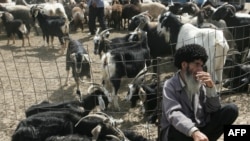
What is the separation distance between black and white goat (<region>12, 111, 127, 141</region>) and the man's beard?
128 cm

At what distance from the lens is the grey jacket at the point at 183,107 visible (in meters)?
3.39

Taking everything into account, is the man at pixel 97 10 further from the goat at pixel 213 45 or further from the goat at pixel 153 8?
the goat at pixel 213 45

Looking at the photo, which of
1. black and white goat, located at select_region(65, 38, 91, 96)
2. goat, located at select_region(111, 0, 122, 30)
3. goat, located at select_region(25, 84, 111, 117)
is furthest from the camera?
goat, located at select_region(111, 0, 122, 30)

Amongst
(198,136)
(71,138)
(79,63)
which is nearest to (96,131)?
(71,138)

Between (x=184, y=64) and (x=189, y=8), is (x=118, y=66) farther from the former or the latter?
(x=189, y=8)

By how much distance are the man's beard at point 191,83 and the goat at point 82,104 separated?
224cm

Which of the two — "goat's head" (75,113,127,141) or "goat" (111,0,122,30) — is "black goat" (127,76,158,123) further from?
"goat" (111,0,122,30)

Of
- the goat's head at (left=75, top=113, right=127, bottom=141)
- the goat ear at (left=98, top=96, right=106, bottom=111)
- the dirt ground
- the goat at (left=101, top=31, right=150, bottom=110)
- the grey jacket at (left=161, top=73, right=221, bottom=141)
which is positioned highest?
the grey jacket at (left=161, top=73, right=221, bottom=141)

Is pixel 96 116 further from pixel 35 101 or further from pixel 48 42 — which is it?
pixel 48 42

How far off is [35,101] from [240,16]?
532 cm

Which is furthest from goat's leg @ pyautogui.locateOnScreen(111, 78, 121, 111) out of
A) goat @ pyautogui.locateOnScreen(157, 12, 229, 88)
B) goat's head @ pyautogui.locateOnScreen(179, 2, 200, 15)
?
goat's head @ pyautogui.locateOnScreen(179, 2, 200, 15)

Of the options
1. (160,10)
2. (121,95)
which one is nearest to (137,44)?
(121,95)

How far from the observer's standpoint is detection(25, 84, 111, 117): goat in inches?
211

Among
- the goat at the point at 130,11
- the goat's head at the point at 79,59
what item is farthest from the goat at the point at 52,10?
Answer: the goat's head at the point at 79,59
